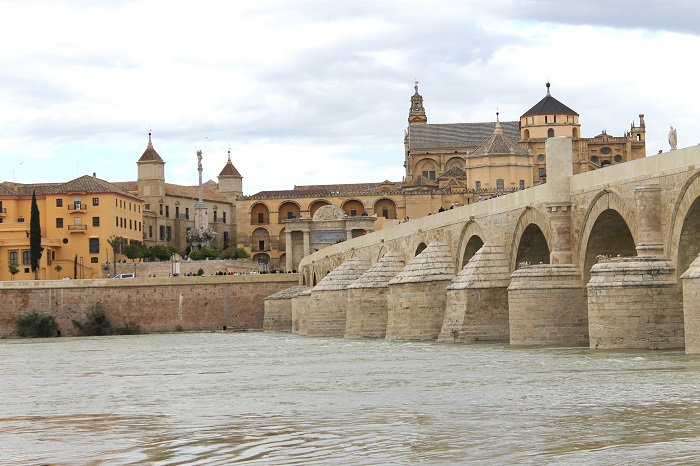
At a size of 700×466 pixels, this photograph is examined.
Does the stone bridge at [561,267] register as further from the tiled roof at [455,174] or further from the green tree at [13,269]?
the tiled roof at [455,174]

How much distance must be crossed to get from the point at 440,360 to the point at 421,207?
265 feet

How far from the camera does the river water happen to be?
14.3m

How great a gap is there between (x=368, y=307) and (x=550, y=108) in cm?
6945

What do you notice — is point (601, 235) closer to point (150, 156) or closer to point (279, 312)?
point (279, 312)

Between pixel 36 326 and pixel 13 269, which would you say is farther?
pixel 13 269

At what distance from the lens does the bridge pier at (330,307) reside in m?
50.1

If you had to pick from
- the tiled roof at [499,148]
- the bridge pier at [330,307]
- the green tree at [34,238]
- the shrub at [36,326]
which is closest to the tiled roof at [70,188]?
the green tree at [34,238]

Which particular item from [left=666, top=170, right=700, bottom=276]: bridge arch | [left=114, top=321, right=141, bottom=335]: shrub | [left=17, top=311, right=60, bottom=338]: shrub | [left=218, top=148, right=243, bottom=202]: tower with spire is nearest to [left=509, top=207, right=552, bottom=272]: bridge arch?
[left=666, top=170, right=700, bottom=276]: bridge arch

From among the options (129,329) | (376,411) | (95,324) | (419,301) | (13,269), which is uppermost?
(13,269)

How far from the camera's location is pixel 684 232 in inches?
1027

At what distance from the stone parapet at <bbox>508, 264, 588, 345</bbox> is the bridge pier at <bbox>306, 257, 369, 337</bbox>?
18.7 m

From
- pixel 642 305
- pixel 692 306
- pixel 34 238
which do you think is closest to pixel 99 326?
pixel 34 238

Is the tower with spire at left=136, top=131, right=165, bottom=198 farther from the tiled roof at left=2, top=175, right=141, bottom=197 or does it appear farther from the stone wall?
the stone wall

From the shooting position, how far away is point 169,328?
6812 cm
